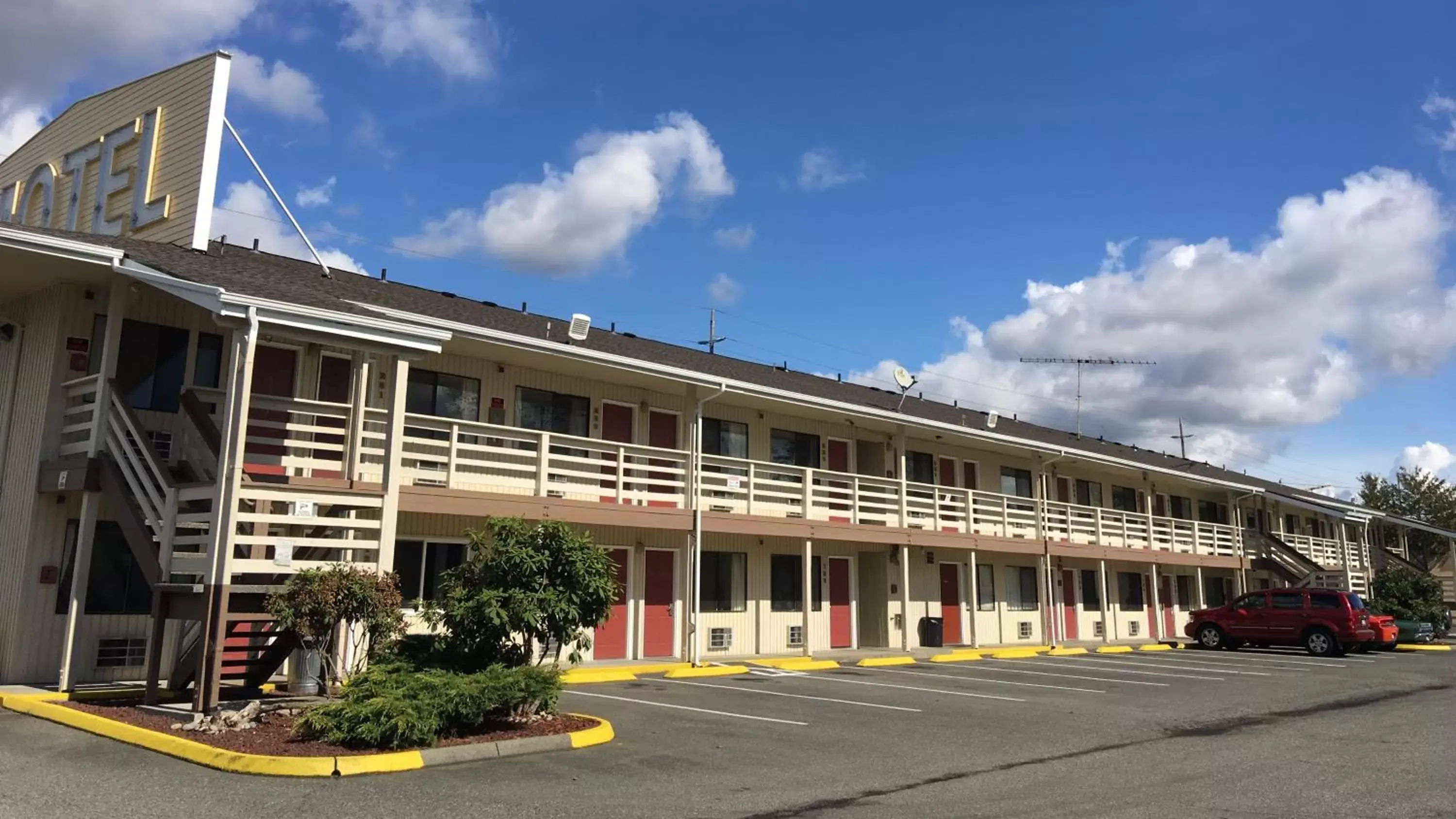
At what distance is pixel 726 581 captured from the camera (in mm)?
22203

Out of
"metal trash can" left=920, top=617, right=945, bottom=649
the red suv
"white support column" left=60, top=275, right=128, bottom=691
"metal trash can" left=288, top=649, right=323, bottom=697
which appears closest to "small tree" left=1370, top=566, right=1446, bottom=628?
the red suv

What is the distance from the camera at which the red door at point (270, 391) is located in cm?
1496

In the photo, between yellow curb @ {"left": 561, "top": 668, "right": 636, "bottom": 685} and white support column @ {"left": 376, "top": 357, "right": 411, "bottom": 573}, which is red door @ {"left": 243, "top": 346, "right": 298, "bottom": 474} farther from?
yellow curb @ {"left": 561, "top": 668, "right": 636, "bottom": 685}

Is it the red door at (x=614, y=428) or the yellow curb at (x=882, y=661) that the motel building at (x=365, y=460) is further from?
the yellow curb at (x=882, y=661)

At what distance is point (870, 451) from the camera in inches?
1059

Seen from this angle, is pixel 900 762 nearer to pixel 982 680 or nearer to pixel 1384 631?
pixel 982 680

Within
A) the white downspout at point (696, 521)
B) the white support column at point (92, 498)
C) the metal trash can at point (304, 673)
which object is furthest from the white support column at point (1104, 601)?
the white support column at point (92, 498)

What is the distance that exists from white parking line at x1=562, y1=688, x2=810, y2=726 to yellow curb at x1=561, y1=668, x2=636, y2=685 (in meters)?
1.09

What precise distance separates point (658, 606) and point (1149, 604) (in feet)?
72.4

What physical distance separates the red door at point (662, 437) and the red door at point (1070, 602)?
15.6 meters

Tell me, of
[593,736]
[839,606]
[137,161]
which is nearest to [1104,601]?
[839,606]

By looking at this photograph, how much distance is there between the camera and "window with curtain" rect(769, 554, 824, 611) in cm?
2319

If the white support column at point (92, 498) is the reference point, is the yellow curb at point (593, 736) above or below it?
below

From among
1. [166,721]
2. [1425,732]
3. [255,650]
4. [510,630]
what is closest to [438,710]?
[510,630]
